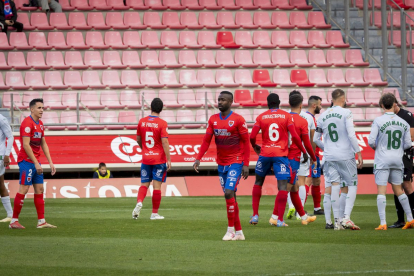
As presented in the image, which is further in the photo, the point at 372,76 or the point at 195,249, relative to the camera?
the point at 372,76

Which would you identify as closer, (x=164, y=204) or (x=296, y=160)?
(x=296, y=160)

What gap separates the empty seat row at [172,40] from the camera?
1054 inches

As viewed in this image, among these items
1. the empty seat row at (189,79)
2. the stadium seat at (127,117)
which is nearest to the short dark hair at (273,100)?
the stadium seat at (127,117)

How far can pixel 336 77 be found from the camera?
27078 millimetres

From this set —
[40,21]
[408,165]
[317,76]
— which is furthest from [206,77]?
[408,165]

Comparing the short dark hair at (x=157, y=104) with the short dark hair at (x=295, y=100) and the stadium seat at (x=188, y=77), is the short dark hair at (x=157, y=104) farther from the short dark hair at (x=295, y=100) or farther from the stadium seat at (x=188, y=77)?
the stadium seat at (x=188, y=77)

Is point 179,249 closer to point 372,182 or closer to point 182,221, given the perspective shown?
point 182,221

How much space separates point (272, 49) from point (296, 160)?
1627cm

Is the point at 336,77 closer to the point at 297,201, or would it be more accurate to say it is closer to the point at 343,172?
the point at 297,201

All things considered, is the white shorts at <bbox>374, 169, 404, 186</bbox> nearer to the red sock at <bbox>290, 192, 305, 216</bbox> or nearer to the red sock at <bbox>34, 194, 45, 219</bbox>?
the red sock at <bbox>290, 192, 305, 216</bbox>

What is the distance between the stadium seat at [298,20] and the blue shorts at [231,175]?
784 inches

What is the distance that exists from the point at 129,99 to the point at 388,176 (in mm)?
14743

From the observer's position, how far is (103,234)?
1071 centimetres

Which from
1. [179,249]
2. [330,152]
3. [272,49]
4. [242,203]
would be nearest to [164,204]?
[242,203]
